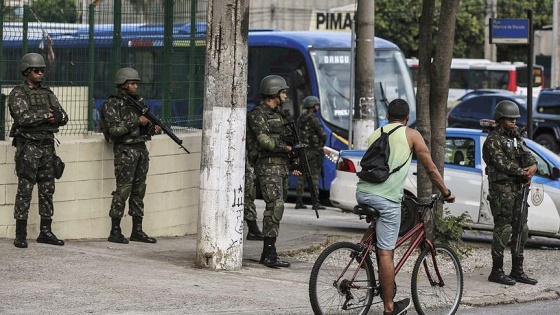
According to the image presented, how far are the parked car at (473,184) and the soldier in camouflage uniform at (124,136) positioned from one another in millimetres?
3753

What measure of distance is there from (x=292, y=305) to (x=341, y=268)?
102 centimetres

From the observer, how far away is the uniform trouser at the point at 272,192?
11.3 meters

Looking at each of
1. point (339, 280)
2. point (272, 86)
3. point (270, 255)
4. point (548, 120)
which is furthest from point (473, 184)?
point (548, 120)

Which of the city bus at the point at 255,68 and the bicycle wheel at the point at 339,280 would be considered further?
the city bus at the point at 255,68

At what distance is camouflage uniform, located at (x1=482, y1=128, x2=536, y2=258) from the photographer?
11.5 metres

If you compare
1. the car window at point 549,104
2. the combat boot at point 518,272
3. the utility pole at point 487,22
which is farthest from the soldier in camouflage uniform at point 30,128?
the utility pole at point 487,22

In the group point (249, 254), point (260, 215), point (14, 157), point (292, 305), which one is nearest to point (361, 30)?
point (260, 215)

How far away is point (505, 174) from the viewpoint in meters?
11.5

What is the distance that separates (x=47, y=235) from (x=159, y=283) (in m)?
2.03

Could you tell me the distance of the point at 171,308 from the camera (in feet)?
30.0

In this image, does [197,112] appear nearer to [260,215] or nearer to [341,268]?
[260,215]

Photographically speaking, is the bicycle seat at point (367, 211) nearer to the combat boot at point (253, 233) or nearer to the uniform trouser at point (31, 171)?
the uniform trouser at point (31, 171)

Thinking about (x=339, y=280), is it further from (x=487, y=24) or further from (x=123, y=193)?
(x=487, y=24)

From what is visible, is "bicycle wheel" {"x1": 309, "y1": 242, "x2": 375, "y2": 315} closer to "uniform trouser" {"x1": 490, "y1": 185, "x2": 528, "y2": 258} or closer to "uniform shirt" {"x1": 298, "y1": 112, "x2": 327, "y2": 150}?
"uniform trouser" {"x1": 490, "y1": 185, "x2": 528, "y2": 258}
